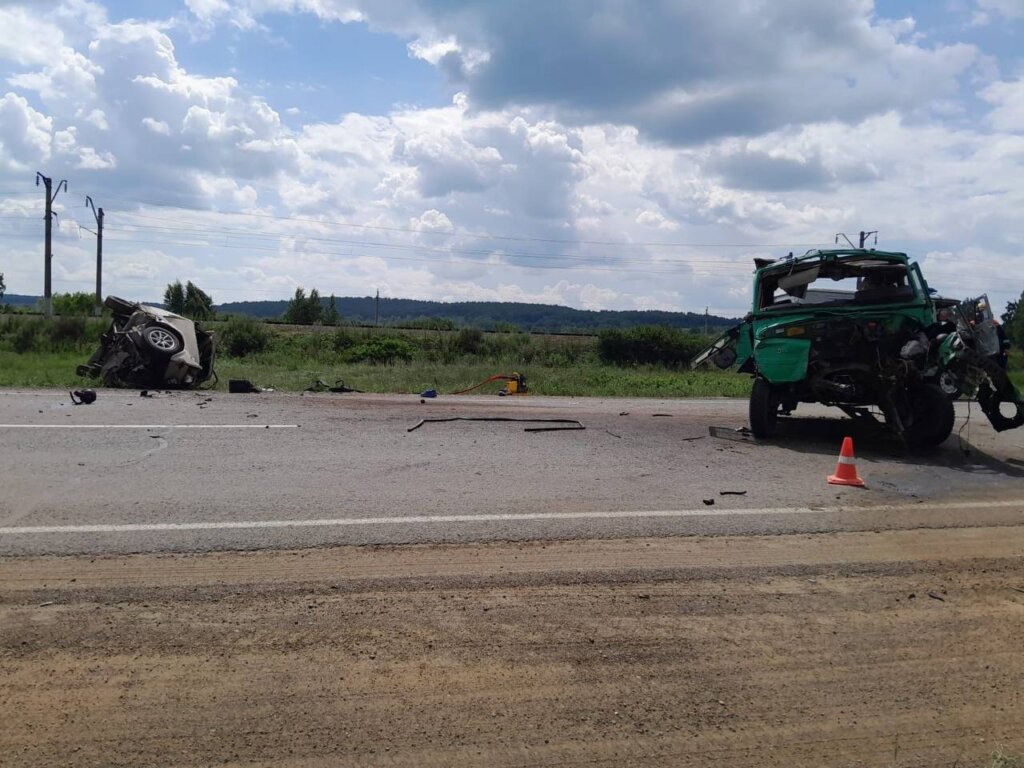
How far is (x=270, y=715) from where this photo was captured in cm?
328

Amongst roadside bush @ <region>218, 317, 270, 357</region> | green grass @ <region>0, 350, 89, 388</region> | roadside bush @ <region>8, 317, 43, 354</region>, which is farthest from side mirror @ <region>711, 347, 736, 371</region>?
roadside bush @ <region>218, 317, 270, 357</region>

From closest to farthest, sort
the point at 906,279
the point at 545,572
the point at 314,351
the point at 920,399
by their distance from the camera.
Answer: the point at 545,572
the point at 920,399
the point at 906,279
the point at 314,351

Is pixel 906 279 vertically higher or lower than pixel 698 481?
higher

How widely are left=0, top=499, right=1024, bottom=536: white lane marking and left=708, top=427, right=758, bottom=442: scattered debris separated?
3292 mm

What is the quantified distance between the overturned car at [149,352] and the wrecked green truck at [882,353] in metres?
11.0

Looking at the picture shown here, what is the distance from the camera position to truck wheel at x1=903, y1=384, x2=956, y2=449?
872 centimetres

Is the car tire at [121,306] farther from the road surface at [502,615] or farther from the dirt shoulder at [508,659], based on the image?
the dirt shoulder at [508,659]

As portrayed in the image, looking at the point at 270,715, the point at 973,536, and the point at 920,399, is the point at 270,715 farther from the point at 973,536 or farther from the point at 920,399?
the point at 920,399

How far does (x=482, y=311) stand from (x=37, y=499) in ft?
450

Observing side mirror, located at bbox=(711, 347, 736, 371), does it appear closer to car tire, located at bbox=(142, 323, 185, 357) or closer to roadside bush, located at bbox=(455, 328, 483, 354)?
car tire, located at bbox=(142, 323, 185, 357)

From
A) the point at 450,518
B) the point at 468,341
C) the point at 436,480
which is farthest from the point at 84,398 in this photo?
the point at 468,341

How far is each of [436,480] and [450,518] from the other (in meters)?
1.36

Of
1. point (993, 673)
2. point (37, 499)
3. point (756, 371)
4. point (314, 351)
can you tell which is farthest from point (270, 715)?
point (314, 351)

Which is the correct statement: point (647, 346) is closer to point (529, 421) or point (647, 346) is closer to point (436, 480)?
point (529, 421)
